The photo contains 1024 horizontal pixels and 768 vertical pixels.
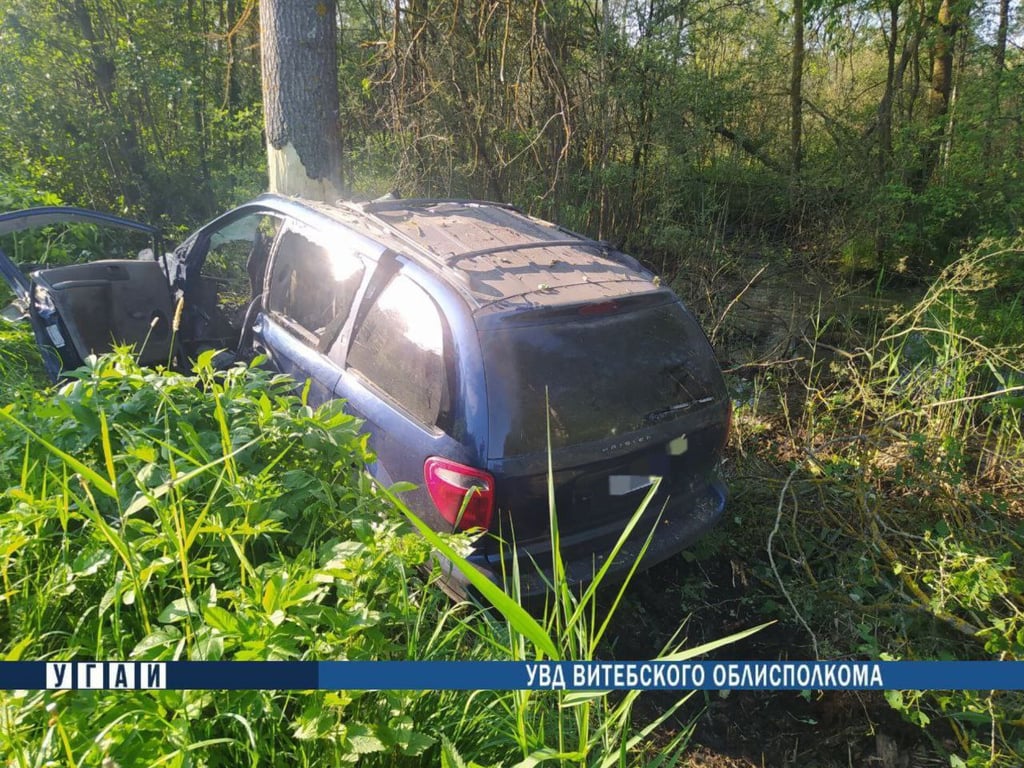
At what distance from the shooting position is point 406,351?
278 centimetres

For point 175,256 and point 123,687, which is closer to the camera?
point 123,687

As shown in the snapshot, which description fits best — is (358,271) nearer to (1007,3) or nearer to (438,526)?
(438,526)

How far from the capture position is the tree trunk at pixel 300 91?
5219 millimetres

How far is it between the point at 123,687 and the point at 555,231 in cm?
300

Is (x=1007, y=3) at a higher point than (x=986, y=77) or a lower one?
higher

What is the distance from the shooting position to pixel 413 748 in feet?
4.79

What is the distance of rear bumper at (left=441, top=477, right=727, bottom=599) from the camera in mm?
2492

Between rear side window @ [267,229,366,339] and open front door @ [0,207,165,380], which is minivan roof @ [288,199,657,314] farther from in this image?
open front door @ [0,207,165,380]

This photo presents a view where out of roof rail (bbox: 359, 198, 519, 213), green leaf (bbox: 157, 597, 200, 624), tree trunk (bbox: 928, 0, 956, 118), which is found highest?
tree trunk (bbox: 928, 0, 956, 118)

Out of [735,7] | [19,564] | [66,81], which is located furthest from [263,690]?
[735,7]

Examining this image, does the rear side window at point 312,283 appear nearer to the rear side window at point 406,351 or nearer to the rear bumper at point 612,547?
the rear side window at point 406,351

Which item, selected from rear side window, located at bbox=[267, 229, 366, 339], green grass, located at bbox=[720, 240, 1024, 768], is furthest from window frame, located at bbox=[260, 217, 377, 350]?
green grass, located at bbox=[720, 240, 1024, 768]

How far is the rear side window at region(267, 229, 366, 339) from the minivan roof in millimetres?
192

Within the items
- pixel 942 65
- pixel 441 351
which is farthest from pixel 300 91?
pixel 942 65
